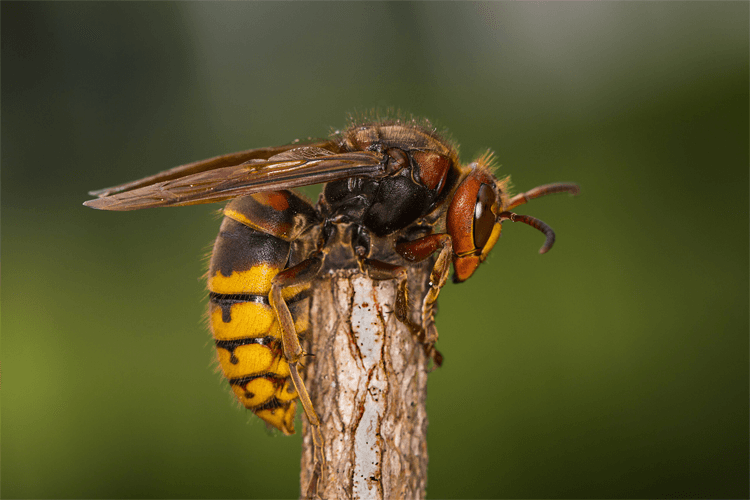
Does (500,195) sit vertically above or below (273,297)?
above

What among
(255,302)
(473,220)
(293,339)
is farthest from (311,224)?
(473,220)

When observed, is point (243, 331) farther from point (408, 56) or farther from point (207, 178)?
point (408, 56)

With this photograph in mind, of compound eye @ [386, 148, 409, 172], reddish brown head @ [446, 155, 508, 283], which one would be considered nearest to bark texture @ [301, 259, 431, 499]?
reddish brown head @ [446, 155, 508, 283]

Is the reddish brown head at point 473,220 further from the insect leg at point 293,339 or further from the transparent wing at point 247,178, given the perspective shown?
the insect leg at point 293,339

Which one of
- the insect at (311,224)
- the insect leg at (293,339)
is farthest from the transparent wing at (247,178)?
the insect leg at (293,339)

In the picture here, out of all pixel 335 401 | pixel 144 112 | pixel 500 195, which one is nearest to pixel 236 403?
pixel 335 401

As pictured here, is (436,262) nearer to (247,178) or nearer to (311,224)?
(311,224)
